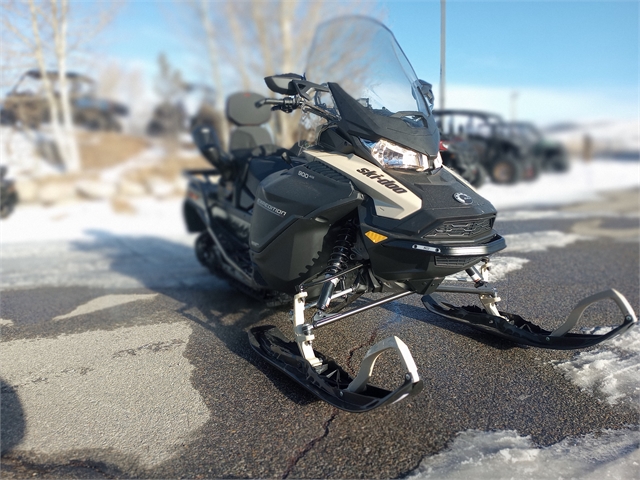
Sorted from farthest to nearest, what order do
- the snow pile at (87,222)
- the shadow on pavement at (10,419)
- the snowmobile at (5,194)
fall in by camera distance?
the snowmobile at (5,194), the snow pile at (87,222), the shadow on pavement at (10,419)

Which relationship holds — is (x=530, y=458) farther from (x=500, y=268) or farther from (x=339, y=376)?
(x=500, y=268)

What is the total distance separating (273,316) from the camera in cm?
392

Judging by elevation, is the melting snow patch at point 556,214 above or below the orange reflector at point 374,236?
below

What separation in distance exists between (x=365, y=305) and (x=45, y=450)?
5.38 feet

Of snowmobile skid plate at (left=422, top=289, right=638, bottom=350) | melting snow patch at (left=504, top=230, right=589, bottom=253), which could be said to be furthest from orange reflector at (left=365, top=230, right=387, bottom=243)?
melting snow patch at (left=504, top=230, right=589, bottom=253)

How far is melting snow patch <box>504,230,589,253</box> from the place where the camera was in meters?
5.60

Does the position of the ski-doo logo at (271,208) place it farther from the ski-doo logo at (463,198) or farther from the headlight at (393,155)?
the ski-doo logo at (463,198)

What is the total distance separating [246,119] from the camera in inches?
191

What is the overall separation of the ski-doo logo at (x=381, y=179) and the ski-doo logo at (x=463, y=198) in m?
0.28

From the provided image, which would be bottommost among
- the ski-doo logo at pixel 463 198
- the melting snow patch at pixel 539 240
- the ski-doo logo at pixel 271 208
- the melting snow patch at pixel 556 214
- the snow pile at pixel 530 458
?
the melting snow patch at pixel 556 214

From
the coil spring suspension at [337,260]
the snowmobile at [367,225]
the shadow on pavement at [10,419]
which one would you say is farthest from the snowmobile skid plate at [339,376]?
the shadow on pavement at [10,419]

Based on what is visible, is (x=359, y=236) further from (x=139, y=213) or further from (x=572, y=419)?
(x=139, y=213)

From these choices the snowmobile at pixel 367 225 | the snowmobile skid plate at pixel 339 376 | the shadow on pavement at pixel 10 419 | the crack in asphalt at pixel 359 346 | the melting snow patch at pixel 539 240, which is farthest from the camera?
the melting snow patch at pixel 539 240

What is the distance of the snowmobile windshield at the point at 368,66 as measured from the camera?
120 inches
